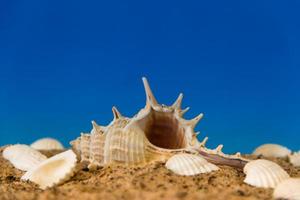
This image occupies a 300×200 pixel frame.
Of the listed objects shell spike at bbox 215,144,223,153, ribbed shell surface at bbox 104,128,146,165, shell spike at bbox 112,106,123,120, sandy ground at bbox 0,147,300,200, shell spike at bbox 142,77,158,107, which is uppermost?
shell spike at bbox 142,77,158,107

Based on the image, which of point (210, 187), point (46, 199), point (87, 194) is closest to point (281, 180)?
point (210, 187)

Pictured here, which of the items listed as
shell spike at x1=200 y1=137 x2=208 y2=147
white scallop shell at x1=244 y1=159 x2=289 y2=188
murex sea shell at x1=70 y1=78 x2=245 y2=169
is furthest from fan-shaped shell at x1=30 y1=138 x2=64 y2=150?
white scallop shell at x1=244 y1=159 x2=289 y2=188

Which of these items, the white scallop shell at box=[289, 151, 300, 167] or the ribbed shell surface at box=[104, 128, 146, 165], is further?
the white scallop shell at box=[289, 151, 300, 167]

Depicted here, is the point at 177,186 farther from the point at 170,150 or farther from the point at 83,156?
the point at 83,156

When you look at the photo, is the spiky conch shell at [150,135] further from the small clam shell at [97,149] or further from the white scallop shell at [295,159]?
the white scallop shell at [295,159]

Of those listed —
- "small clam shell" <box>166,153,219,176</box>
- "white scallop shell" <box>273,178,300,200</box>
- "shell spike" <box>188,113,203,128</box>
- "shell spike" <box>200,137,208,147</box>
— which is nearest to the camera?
"white scallop shell" <box>273,178,300,200</box>

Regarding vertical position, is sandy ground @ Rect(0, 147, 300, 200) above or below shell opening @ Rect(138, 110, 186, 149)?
below

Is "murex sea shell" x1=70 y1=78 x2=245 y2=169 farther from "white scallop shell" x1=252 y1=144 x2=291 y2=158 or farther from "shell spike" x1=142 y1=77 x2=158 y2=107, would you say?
"white scallop shell" x1=252 y1=144 x2=291 y2=158
